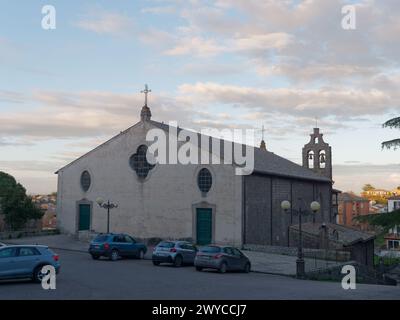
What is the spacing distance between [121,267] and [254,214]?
1509 centimetres

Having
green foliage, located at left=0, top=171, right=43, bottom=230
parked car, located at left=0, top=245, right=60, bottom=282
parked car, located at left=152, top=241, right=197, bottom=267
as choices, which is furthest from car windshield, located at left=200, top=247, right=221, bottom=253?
green foliage, located at left=0, top=171, right=43, bottom=230

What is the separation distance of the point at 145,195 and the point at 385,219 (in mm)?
28076

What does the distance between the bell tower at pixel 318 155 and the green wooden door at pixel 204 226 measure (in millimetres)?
19759

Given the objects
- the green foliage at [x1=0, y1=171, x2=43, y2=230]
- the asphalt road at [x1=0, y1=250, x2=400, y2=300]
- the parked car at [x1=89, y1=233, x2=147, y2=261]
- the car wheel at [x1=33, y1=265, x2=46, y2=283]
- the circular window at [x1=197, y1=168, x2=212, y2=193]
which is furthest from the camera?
the green foliage at [x1=0, y1=171, x2=43, y2=230]

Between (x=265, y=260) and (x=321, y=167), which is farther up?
(x=321, y=167)

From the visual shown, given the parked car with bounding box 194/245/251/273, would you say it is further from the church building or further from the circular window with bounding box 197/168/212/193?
the circular window with bounding box 197/168/212/193

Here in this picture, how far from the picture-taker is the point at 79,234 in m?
42.0

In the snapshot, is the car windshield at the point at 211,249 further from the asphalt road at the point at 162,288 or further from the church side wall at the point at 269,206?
the church side wall at the point at 269,206

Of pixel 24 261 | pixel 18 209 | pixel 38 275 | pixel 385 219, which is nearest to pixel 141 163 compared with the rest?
pixel 18 209

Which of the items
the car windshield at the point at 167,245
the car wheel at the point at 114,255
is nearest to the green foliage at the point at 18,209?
the car wheel at the point at 114,255

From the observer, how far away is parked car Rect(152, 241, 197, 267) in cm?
2711
